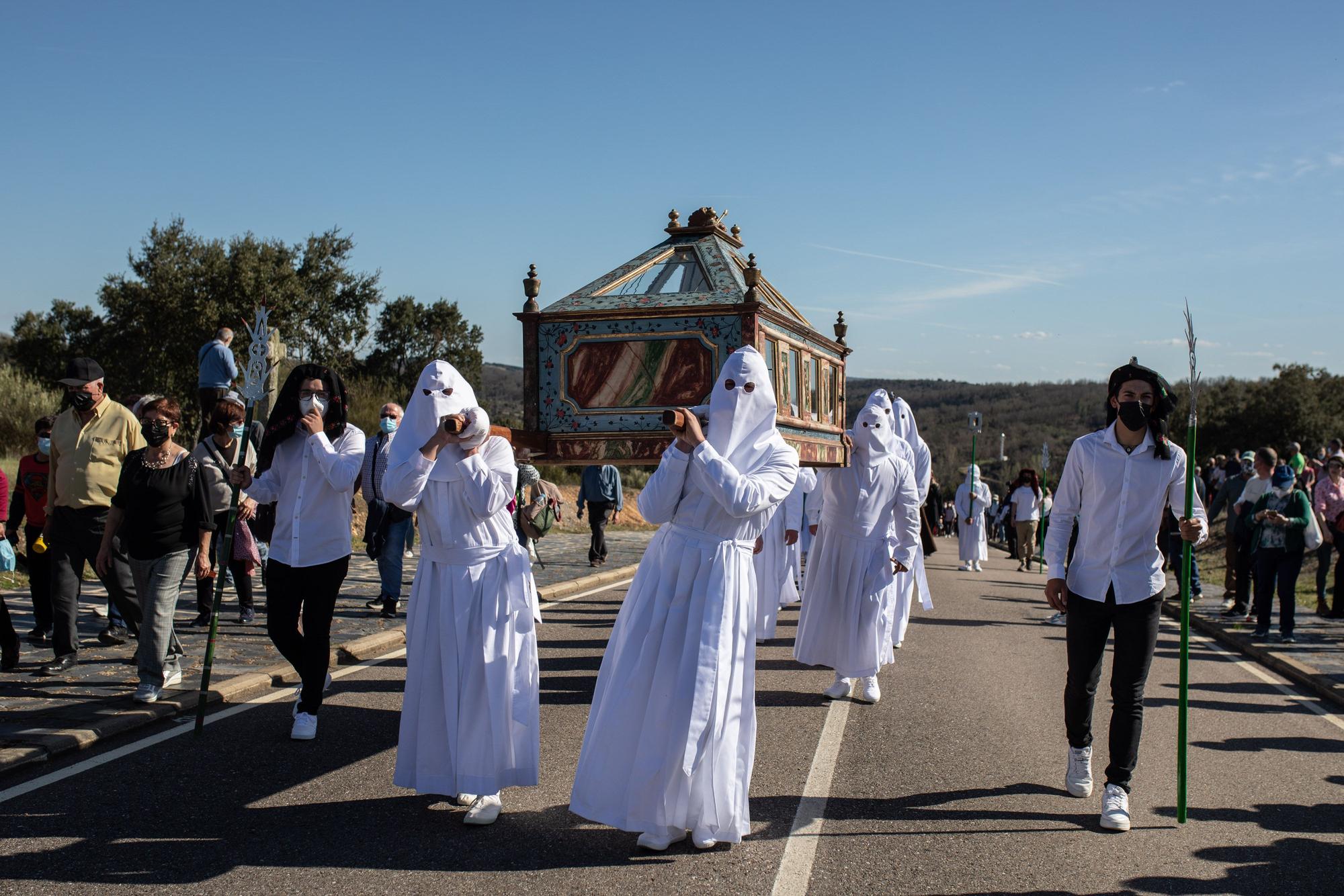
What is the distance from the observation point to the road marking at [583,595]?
1388 centimetres

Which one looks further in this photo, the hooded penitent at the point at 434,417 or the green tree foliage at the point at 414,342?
the green tree foliage at the point at 414,342

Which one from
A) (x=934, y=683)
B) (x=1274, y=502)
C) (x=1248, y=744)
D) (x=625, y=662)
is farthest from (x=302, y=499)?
(x=1274, y=502)

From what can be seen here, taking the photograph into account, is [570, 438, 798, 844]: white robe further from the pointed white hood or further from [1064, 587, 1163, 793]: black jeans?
[1064, 587, 1163, 793]: black jeans

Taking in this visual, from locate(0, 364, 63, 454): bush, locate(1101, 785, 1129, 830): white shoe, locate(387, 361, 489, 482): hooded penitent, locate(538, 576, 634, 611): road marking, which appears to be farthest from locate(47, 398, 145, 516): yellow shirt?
locate(0, 364, 63, 454): bush

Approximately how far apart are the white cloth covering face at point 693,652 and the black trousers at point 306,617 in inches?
91.7

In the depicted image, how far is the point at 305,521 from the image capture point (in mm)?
6801

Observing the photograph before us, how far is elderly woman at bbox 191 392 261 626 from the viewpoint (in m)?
8.01

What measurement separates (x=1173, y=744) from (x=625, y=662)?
4.27 m

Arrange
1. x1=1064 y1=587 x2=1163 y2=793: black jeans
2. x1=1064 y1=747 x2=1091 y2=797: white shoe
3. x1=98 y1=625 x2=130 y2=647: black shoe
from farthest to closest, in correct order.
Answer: x1=98 y1=625 x2=130 y2=647: black shoe → x1=1064 y1=747 x2=1091 y2=797: white shoe → x1=1064 y1=587 x2=1163 y2=793: black jeans

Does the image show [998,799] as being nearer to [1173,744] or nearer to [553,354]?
[1173,744]

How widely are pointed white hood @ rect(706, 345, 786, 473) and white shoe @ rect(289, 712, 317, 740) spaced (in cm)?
314

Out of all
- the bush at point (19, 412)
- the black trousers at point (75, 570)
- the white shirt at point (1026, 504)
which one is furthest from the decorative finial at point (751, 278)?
the bush at point (19, 412)

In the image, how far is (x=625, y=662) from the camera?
517 cm

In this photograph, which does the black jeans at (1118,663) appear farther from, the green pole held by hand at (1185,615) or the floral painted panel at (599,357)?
the floral painted panel at (599,357)
